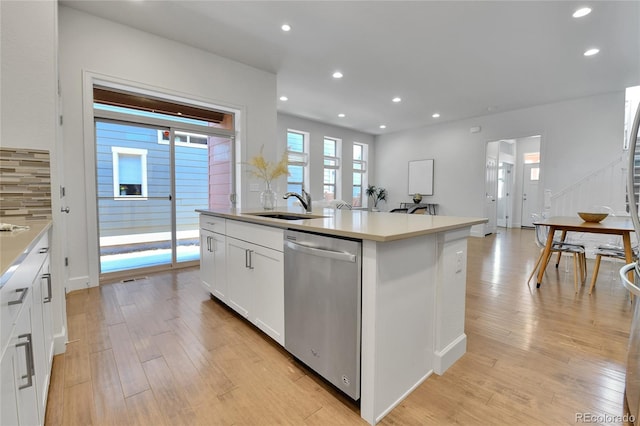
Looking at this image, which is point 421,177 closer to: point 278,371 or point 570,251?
point 570,251

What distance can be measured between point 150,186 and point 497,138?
7.20 m

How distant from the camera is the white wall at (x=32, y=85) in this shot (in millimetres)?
1708

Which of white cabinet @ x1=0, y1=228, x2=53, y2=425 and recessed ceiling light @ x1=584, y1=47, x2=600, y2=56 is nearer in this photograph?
white cabinet @ x1=0, y1=228, x2=53, y2=425

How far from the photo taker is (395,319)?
1.45 m

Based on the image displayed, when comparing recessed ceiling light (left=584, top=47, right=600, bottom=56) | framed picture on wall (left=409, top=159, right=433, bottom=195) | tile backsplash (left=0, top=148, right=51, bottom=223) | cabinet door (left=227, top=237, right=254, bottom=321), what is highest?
recessed ceiling light (left=584, top=47, right=600, bottom=56)

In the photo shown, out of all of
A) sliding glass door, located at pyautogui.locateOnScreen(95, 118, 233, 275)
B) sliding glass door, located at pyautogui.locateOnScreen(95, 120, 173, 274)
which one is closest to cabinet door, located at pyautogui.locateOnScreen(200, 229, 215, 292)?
sliding glass door, located at pyautogui.locateOnScreen(95, 118, 233, 275)

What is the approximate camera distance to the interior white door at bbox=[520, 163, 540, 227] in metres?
8.97

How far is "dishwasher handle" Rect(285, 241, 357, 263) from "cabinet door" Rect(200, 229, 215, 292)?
139 centimetres

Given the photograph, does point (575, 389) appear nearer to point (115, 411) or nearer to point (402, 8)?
point (115, 411)

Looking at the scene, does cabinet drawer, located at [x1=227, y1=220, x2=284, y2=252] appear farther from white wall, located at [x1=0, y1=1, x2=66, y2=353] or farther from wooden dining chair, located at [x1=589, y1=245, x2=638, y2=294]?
wooden dining chair, located at [x1=589, y1=245, x2=638, y2=294]

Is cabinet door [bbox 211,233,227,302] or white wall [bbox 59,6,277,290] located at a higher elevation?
white wall [bbox 59,6,277,290]

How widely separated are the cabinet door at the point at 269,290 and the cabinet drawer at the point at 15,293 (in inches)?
45.0

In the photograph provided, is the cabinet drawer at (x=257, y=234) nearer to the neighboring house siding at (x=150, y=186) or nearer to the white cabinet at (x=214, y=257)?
the white cabinet at (x=214, y=257)

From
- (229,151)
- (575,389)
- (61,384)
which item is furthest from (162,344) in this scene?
(229,151)
